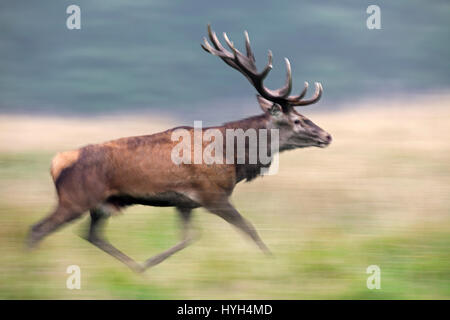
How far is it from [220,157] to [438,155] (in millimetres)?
4024

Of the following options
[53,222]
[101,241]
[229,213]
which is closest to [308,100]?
[229,213]

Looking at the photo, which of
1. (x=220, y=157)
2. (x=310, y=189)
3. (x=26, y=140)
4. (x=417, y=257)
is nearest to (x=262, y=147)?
(x=220, y=157)

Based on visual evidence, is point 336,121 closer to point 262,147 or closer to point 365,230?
point 365,230

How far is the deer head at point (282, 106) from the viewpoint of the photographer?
5.52 m

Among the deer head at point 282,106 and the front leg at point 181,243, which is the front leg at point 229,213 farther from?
the deer head at point 282,106

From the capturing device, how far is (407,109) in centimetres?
959

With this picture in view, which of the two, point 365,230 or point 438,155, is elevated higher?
point 438,155

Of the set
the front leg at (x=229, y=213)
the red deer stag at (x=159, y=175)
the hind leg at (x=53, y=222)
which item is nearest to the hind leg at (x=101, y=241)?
the red deer stag at (x=159, y=175)

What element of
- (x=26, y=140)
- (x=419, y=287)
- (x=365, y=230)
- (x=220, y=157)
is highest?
(x=26, y=140)

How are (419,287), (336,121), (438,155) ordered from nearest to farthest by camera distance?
(419,287) < (438,155) < (336,121)

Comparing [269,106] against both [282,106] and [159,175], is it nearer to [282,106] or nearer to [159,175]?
[282,106]

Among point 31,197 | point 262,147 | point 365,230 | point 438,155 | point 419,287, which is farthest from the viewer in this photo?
point 438,155

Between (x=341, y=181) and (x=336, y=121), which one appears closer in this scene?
(x=341, y=181)

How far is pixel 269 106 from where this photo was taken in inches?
219
